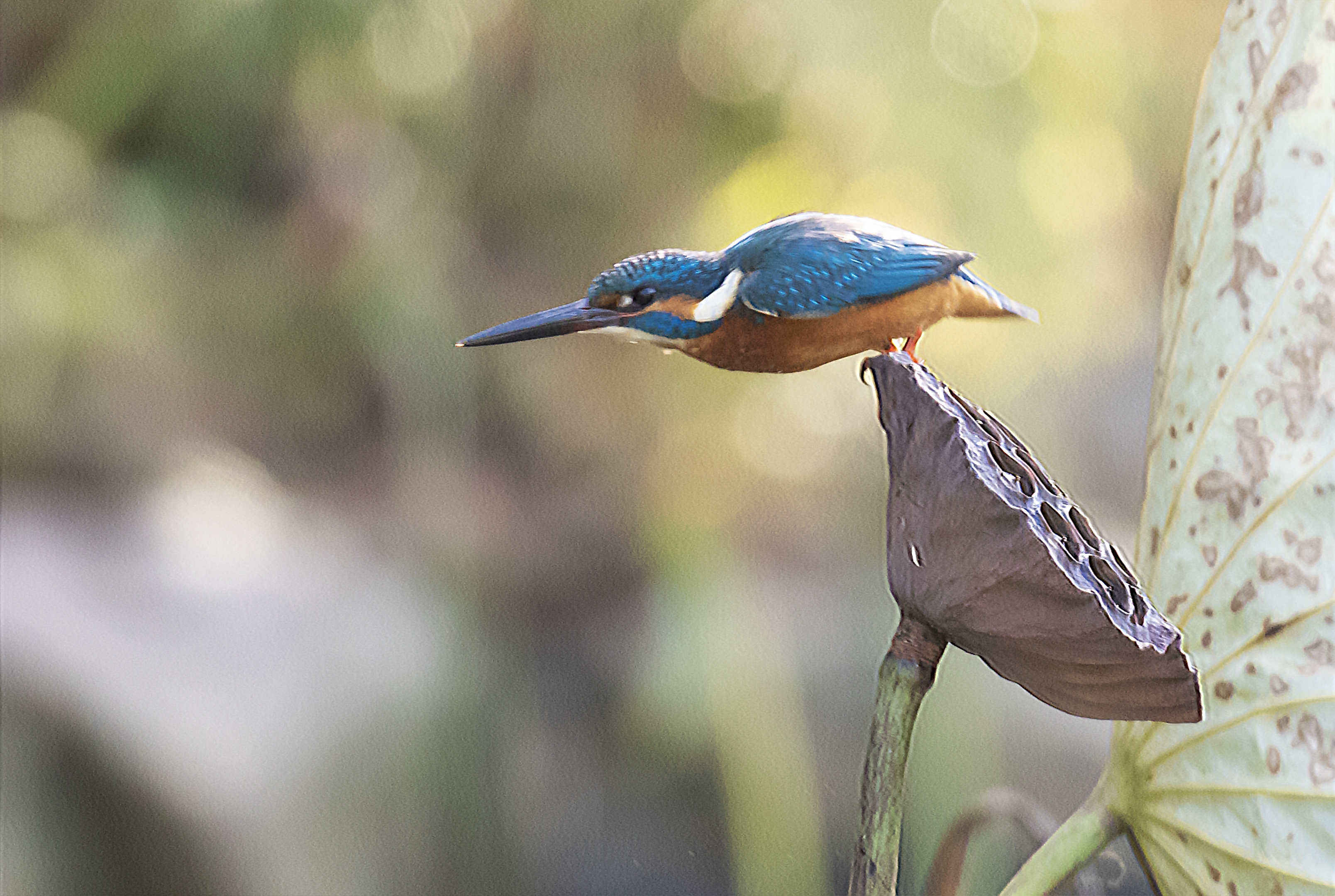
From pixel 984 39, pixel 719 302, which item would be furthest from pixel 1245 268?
pixel 984 39

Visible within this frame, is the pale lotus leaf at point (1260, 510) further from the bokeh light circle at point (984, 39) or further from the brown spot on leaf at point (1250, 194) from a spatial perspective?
the bokeh light circle at point (984, 39)

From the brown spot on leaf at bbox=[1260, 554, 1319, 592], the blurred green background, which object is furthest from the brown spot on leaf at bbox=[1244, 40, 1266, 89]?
the blurred green background

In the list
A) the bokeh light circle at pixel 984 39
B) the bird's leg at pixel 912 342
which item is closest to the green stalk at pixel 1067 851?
the bird's leg at pixel 912 342

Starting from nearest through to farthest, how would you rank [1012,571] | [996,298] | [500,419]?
1. [1012,571]
2. [996,298]
3. [500,419]

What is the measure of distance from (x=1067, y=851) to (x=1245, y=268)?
14 centimetres

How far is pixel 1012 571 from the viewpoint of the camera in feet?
0.54

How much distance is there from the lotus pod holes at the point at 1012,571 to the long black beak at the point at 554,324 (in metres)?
0.09

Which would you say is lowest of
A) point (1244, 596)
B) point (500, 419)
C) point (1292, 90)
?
point (500, 419)

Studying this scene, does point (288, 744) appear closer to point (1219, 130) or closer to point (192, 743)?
point (192, 743)

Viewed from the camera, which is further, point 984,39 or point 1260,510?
point 984,39

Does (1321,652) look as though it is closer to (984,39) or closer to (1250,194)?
(1250,194)

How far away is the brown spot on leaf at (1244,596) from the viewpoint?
24 cm

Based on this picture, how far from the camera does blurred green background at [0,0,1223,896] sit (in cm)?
48

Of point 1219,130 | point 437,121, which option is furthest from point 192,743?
point 1219,130
